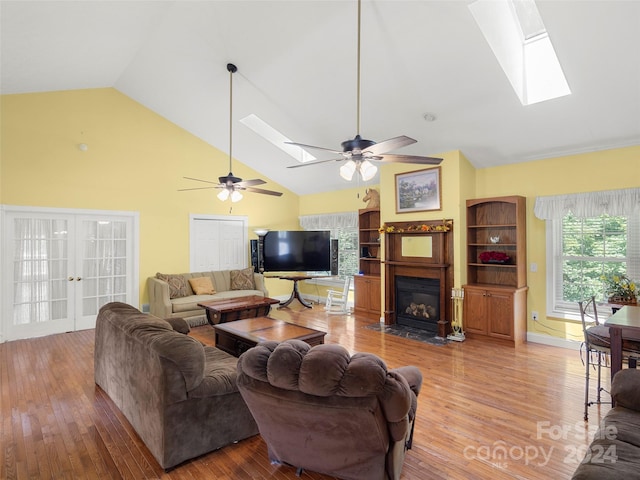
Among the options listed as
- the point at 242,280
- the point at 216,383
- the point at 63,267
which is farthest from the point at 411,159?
the point at 63,267

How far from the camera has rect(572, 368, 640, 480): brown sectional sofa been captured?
1427mm

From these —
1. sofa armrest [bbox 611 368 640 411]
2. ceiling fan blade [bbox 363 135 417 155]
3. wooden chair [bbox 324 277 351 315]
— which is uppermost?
ceiling fan blade [bbox 363 135 417 155]

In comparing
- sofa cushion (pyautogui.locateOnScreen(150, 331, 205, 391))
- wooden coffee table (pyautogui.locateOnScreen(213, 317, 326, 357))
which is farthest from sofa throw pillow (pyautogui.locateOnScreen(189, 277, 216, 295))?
sofa cushion (pyautogui.locateOnScreen(150, 331, 205, 391))

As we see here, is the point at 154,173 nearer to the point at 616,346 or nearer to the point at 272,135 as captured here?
the point at 272,135

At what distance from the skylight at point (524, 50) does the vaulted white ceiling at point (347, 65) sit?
0.13 m

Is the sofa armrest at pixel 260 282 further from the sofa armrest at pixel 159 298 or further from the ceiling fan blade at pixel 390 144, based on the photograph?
the ceiling fan blade at pixel 390 144

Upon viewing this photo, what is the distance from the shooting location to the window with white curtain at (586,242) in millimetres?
4207

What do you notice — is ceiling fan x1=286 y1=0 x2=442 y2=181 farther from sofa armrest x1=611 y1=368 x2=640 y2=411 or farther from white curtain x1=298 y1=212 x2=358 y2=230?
white curtain x1=298 y1=212 x2=358 y2=230

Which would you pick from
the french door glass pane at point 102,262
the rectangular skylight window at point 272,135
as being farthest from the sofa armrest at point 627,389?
the french door glass pane at point 102,262

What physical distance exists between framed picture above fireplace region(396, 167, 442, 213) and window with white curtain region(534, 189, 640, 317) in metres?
1.40

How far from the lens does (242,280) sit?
7.01m

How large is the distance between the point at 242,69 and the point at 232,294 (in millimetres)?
3903

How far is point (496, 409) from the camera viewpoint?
297 cm

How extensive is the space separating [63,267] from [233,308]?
2898 mm
